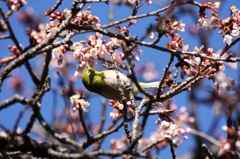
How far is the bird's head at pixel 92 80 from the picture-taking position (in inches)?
174

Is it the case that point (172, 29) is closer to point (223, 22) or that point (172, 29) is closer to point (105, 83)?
point (223, 22)

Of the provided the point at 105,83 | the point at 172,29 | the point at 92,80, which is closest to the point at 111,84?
the point at 105,83

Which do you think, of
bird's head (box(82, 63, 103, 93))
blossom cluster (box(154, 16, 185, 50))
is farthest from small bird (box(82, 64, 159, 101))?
blossom cluster (box(154, 16, 185, 50))

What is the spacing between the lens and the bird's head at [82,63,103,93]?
4.41 meters

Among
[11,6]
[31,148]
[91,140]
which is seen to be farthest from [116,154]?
[11,6]

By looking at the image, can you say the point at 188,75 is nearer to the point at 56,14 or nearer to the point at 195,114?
the point at 56,14

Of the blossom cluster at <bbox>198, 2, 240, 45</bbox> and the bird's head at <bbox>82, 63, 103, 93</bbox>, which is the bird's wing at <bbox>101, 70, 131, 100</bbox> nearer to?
the bird's head at <bbox>82, 63, 103, 93</bbox>

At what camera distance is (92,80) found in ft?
14.5

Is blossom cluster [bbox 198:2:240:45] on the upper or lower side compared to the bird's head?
upper

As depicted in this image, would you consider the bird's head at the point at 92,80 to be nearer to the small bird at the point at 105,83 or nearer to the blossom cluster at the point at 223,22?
the small bird at the point at 105,83

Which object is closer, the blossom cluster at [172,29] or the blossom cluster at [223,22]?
the blossom cluster at [172,29]

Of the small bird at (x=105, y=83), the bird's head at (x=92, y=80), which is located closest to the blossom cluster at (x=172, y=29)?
the small bird at (x=105, y=83)

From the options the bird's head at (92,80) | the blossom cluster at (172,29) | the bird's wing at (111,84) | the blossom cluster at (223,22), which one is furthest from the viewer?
the bird's head at (92,80)

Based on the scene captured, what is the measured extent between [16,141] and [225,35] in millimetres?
1869
